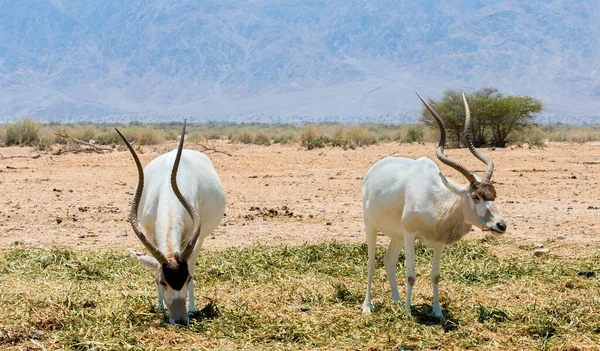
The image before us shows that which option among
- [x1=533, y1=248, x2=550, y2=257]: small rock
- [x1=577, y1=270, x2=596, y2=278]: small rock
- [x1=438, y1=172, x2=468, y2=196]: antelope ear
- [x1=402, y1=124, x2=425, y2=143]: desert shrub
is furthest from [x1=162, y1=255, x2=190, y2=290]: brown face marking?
[x1=402, y1=124, x2=425, y2=143]: desert shrub

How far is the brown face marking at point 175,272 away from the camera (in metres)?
6.82

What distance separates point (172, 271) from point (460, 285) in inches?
168

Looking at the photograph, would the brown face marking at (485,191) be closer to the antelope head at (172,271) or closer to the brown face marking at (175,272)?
the antelope head at (172,271)

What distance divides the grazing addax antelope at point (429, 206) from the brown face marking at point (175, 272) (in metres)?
2.45

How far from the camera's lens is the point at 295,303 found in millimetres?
8641

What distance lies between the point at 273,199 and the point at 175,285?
11.4 meters

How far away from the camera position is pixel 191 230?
7727mm

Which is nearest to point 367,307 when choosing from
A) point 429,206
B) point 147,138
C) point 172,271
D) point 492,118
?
point 429,206

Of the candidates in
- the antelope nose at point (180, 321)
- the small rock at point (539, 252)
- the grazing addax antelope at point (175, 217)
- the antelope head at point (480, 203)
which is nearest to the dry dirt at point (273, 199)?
the small rock at point (539, 252)

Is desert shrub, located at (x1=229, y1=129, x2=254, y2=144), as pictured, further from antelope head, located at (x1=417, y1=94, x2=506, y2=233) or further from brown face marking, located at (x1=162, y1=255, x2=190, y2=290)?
brown face marking, located at (x1=162, y1=255, x2=190, y2=290)

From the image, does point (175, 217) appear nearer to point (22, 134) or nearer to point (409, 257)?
point (409, 257)

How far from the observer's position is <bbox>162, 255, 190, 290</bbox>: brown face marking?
6.82 m

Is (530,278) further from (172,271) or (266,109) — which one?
(266,109)

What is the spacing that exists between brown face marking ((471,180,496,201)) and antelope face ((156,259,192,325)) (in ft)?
10.3
